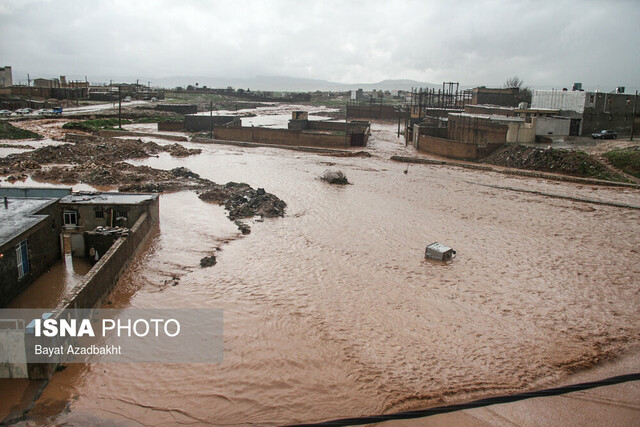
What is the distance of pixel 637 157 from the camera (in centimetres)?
2833

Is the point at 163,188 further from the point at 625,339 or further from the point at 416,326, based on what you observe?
the point at 625,339

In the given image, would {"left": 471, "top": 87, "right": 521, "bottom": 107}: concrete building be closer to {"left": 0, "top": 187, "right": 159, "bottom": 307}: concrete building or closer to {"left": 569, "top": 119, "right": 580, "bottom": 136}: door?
{"left": 569, "top": 119, "right": 580, "bottom": 136}: door

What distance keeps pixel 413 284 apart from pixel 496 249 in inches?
186

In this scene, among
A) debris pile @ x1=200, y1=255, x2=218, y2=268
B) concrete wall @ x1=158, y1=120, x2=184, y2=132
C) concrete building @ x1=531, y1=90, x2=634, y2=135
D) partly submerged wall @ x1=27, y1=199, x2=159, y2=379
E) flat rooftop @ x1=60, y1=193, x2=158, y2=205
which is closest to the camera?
partly submerged wall @ x1=27, y1=199, x2=159, y2=379

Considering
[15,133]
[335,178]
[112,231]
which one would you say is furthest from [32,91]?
[112,231]

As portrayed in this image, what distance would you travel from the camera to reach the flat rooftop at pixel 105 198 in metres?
15.5

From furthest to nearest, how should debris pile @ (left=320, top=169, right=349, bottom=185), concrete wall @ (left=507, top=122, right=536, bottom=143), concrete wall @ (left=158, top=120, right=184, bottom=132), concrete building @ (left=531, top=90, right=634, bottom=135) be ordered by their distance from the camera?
concrete wall @ (left=158, top=120, right=184, bottom=132) < concrete building @ (left=531, top=90, right=634, bottom=135) < concrete wall @ (left=507, top=122, right=536, bottom=143) < debris pile @ (left=320, top=169, right=349, bottom=185)

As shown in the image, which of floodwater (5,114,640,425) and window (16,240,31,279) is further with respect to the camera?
window (16,240,31,279)


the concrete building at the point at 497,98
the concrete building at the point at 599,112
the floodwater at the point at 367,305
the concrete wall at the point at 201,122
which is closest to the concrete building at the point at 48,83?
the concrete wall at the point at 201,122

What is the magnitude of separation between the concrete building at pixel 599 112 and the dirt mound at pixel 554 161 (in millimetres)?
7339

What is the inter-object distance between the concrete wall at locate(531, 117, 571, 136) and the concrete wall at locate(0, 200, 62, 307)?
32491mm

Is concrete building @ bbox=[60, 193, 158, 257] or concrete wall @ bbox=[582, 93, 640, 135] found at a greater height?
concrete wall @ bbox=[582, 93, 640, 135]

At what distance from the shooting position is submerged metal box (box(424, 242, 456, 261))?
14.6 m

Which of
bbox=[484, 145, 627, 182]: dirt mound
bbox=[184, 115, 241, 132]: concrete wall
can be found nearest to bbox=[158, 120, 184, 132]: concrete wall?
bbox=[184, 115, 241, 132]: concrete wall
